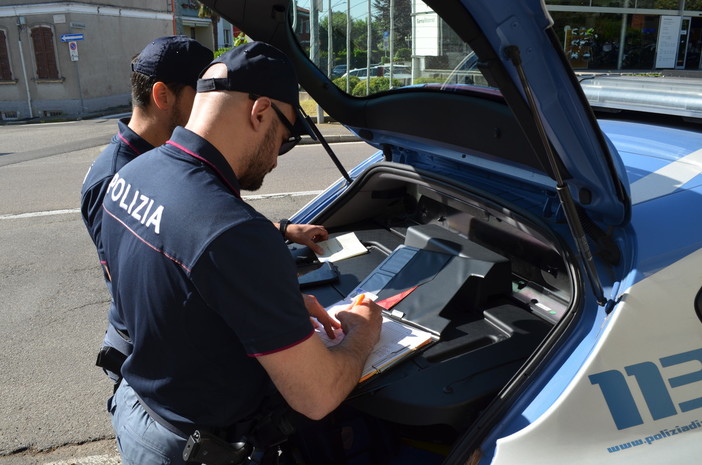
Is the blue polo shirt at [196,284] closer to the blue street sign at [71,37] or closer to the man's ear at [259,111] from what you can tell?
the man's ear at [259,111]

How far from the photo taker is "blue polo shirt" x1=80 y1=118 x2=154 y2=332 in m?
2.21

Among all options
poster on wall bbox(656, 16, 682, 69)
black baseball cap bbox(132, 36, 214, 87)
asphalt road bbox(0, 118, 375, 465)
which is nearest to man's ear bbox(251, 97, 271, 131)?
black baseball cap bbox(132, 36, 214, 87)

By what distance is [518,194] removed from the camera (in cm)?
192

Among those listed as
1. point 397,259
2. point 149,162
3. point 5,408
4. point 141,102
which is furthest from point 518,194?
point 5,408

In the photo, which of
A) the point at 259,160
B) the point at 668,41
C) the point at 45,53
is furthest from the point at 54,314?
the point at 45,53

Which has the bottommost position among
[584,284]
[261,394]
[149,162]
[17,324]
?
[17,324]

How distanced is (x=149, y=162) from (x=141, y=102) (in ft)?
3.56

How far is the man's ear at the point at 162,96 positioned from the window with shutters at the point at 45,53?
848 inches

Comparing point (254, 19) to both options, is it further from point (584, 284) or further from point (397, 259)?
point (584, 284)

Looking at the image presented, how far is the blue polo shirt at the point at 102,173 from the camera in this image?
7.25ft

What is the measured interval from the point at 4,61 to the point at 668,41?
21614 millimetres

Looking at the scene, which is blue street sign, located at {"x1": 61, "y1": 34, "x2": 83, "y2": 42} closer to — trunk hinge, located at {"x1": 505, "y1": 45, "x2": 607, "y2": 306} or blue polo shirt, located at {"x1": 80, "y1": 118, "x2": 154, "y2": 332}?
blue polo shirt, located at {"x1": 80, "y1": 118, "x2": 154, "y2": 332}

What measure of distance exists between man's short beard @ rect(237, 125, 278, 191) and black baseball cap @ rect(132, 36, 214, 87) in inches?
37.3

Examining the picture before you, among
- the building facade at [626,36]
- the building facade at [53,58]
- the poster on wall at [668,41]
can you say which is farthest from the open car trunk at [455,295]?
the building facade at [53,58]
